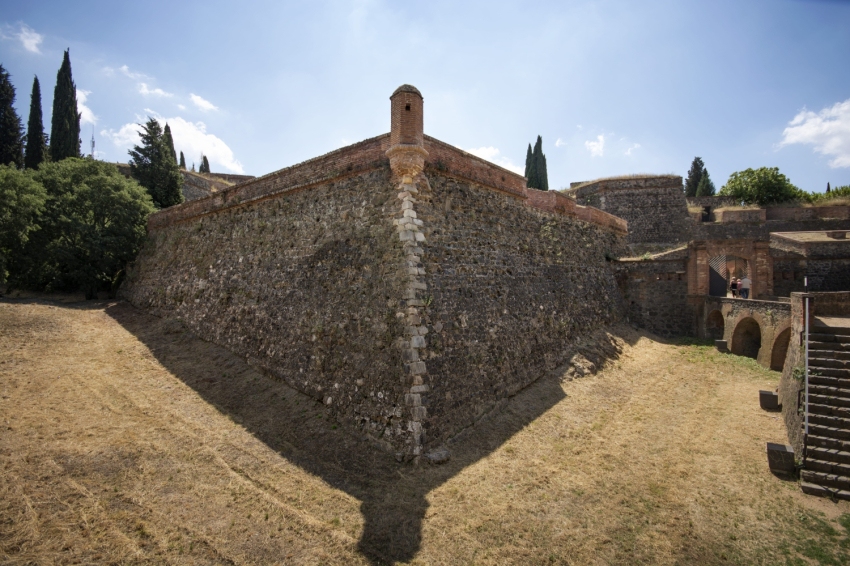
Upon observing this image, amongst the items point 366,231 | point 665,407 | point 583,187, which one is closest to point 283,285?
point 366,231

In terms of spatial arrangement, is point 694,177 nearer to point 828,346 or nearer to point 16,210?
point 828,346

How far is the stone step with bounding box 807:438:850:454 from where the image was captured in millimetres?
7371

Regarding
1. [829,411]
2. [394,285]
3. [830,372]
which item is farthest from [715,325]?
[394,285]

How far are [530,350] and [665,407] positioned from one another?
12.0 ft

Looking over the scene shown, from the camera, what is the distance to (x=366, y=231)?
372 inches

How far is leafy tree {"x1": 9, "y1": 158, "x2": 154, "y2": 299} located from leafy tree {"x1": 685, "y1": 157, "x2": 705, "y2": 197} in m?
48.5

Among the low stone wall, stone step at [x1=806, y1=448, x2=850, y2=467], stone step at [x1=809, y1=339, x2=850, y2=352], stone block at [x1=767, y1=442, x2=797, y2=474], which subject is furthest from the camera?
the low stone wall

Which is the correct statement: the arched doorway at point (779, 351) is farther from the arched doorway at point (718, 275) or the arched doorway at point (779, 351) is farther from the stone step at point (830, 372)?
the arched doorway at point (718, 275)

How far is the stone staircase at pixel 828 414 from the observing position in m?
7.08

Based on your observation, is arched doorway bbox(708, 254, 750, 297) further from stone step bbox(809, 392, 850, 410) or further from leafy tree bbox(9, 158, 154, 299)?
leafy tree bbox(9, 158, 154, 299)

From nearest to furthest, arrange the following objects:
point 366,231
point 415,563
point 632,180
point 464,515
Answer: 1. point 415,563
2. point 464,515
3. point 366,231
4. point 632,180

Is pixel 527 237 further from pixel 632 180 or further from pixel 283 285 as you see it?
pixel 632 180

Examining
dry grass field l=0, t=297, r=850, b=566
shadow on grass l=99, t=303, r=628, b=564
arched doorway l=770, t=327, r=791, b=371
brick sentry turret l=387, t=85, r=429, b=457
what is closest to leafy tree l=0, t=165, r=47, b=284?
dry grass field l=0, t=297, r=850, b=566

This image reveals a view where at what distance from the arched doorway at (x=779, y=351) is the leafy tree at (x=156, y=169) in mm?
28549
